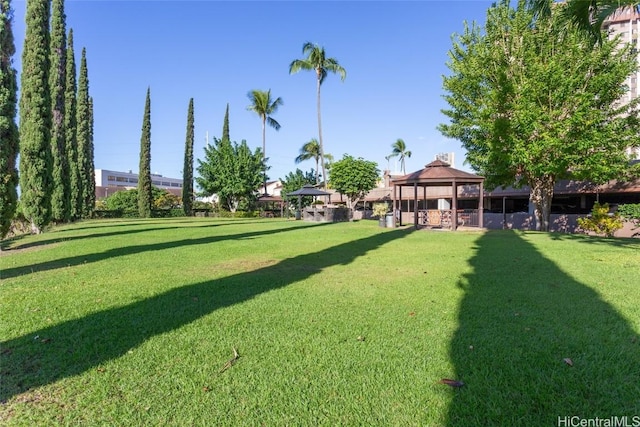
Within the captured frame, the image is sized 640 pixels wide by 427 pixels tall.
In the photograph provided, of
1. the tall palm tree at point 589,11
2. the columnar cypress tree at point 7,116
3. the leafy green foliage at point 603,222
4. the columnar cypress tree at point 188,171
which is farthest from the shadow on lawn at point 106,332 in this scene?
the columnar cypress tree at point 188,171

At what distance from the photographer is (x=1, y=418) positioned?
231 cm

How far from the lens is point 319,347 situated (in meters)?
3.32

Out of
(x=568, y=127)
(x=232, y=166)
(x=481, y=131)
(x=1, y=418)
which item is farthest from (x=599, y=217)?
(x=232, y=166)

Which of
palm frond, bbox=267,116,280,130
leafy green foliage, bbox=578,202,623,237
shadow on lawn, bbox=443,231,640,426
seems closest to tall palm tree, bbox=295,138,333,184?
palm frond, bbox=267,116,280,130

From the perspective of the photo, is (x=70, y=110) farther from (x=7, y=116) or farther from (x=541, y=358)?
(x=541, y=358)

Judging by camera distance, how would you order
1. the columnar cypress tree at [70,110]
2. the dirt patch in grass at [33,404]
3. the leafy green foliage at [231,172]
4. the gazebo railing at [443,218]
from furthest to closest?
the leafy green foliage at [231,172], the columnar cypress tree at [70,110], the gazebo railing at [443,218], the dirt patch in grass at [33,404]

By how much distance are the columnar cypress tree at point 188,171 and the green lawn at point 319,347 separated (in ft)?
117

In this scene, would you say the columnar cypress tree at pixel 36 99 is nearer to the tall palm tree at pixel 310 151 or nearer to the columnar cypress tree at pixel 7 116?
the columnar cypress tree at pixel 7 116

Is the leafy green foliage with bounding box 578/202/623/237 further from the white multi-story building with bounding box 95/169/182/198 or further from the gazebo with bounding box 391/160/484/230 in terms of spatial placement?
the white multi-story building with bounding box 95/169/182/198

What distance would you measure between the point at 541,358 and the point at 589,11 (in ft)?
33.2

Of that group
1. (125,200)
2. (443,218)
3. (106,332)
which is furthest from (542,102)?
(125,200)

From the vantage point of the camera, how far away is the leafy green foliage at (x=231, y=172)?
3759 cm

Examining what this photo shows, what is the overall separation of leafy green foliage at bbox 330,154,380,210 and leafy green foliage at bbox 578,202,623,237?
19572 mm

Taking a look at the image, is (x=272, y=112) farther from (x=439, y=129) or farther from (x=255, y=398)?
(x=255, y=398)
